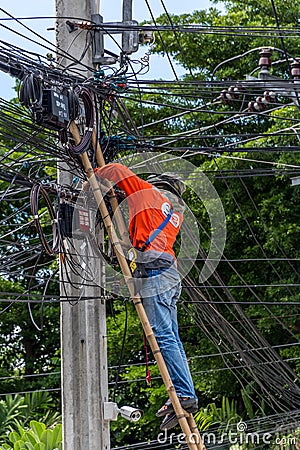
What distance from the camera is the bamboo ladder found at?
630 cm

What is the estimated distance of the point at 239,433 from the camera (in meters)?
14.4

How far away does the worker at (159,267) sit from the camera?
6.50m

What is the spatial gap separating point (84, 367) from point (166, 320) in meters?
0.88

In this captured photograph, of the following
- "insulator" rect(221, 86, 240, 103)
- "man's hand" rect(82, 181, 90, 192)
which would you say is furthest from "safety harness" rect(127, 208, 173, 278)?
"insulator" rect(221, 86, 240, 103)

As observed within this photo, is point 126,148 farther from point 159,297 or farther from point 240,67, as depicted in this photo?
point 240,67

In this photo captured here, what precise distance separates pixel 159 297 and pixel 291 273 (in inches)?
425

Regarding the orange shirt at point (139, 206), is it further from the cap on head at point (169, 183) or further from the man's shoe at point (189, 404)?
the man's shoe at point (189, 404)

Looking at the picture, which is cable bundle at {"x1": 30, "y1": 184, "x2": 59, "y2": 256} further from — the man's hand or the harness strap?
the harness strap

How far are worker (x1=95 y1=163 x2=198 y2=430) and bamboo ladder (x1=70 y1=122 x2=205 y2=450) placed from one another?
3.9 inches

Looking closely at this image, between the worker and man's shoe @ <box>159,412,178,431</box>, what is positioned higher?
the worker

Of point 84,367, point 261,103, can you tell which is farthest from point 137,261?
point 261,103

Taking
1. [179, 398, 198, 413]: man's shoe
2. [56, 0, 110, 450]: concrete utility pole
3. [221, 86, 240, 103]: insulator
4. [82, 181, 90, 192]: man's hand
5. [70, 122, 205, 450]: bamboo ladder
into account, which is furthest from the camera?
[221, 86, 240, 103]: insulator

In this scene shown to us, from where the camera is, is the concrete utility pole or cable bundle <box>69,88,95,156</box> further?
the concrete utility pole

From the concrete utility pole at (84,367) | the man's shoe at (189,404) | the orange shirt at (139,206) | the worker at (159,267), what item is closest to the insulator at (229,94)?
the concrete utility pole at (84,367)
